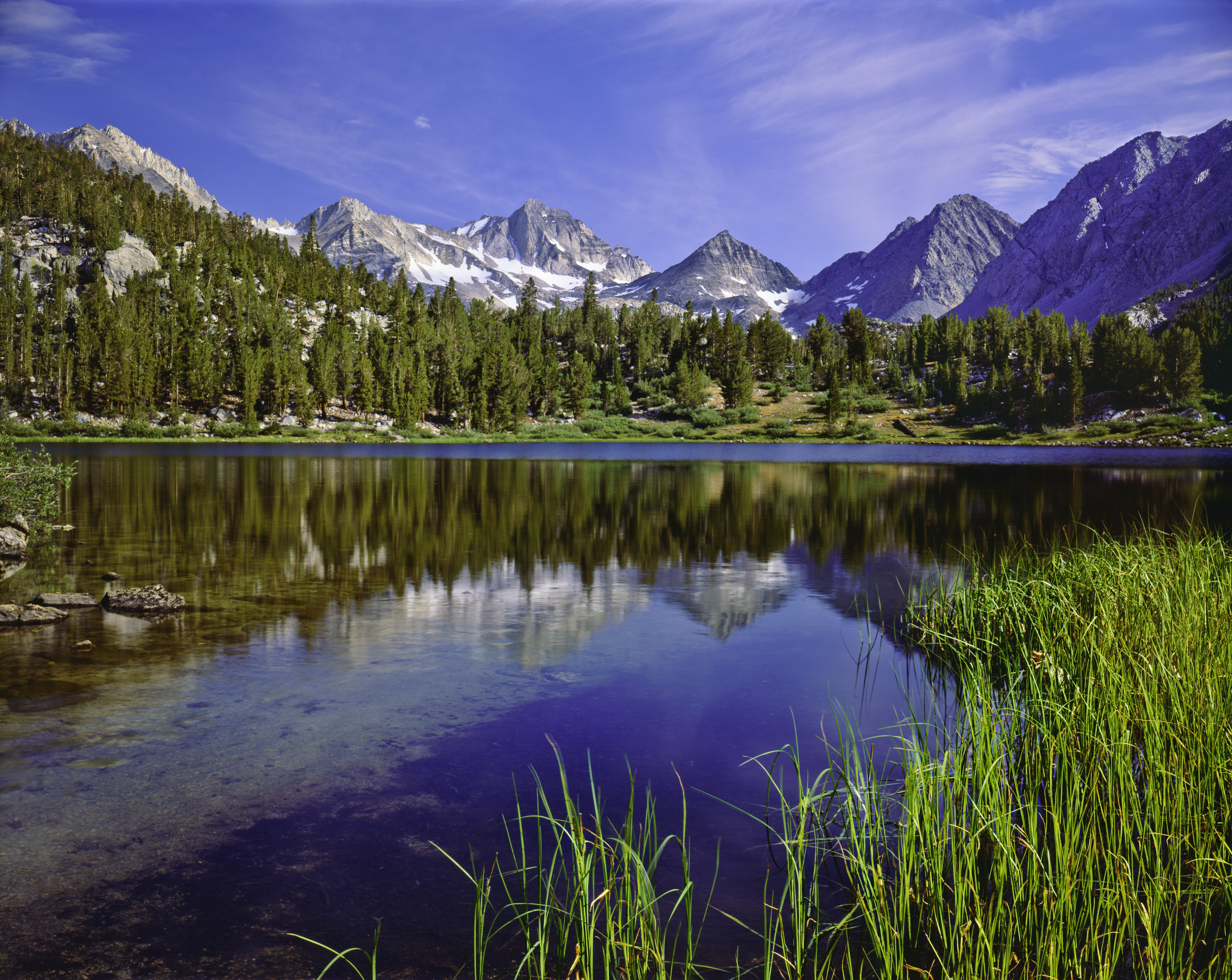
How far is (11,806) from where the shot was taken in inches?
290

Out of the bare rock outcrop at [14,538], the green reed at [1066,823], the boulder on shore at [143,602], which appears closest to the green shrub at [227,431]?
the bare rock outcrop at [14,538]

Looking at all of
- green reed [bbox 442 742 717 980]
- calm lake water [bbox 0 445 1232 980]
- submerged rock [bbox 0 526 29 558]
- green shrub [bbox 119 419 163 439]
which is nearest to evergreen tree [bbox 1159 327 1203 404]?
calm lake water [bbox 0 445 1232 980]

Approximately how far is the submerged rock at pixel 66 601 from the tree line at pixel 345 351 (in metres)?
123

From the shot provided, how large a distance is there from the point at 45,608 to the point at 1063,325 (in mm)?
221058

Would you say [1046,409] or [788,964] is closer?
[788,964]

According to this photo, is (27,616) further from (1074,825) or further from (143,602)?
(1074,825)

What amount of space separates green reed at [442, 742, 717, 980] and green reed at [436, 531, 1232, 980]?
33mm

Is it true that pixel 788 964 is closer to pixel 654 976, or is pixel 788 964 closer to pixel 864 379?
pixel 654 976

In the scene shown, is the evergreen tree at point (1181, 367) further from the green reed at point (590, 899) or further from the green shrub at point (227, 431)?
the green reed at point (590, 899)

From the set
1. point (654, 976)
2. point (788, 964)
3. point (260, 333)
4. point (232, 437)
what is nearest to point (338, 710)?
point (654, 976)

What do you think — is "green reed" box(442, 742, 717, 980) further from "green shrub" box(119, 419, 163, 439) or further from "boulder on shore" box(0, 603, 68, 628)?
"green shrub" box(119, 419, 163, 439)

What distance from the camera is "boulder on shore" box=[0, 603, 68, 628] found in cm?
1405

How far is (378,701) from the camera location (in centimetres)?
1067

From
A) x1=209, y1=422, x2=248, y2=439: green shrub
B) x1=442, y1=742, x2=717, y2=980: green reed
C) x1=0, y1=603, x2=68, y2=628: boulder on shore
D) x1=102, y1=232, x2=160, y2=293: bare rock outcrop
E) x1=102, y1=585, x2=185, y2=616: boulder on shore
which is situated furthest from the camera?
x1=102, y1=232, x2=160, y2=293: bare rock outcrop
